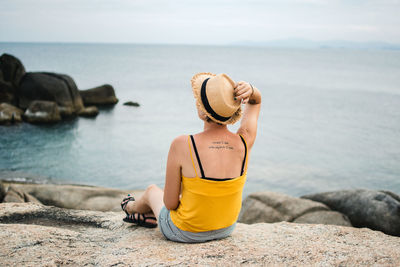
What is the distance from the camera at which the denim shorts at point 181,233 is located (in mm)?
3395

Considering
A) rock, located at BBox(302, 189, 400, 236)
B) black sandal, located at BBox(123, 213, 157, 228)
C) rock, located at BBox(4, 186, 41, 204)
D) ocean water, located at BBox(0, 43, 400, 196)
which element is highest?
black sandal, located at BBox(123, 213, 157, 228)

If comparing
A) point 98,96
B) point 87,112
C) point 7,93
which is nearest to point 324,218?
point 87,112

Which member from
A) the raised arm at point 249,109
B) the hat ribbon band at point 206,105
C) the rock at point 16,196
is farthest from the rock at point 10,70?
the hat ribbon band at point 206,105

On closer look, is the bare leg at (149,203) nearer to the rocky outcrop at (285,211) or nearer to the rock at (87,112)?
the rocky outcrop at (285,211)

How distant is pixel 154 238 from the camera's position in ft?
12.1

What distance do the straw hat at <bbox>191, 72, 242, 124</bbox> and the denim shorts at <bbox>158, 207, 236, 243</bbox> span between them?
1.22 metres

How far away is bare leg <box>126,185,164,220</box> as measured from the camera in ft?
12.3

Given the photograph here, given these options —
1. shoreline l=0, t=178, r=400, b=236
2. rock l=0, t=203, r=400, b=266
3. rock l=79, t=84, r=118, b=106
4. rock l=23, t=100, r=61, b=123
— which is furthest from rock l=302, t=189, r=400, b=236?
rock l=79, t=84, r=118, b=106

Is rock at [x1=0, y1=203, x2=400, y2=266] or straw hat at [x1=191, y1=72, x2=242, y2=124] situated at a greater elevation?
straw hat at [x1=191, y1=72, x2=242, y2=124]

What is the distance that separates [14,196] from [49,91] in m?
18.3

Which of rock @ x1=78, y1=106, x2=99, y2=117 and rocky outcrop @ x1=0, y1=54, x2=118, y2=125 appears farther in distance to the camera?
rock @ x1=78, y1=106, x2=99, y2=117

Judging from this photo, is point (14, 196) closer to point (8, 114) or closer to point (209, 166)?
point (209, 166)

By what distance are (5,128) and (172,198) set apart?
21.2m

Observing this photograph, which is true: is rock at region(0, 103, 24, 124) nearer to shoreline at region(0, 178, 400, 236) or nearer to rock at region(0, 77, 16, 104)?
rock at region(0, 77, 16, 104)
